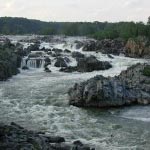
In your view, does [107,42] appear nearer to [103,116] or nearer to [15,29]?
[103,116]

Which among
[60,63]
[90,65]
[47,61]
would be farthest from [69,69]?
[47,61]

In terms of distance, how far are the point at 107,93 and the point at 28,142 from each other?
1416 cm

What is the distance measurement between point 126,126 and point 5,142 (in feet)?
34.2

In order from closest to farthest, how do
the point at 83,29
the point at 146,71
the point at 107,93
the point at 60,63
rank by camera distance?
1. the point at 107,93
2. the point at 146,71
3. the point at 60,63
4. the point at 83,29

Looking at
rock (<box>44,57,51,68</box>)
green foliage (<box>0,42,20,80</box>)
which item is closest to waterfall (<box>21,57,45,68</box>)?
rock (<box>44,57,51,68</box>)

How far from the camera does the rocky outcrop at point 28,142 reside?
20250 mm

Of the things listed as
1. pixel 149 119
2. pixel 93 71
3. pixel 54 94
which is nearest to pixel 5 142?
pixel 149 119

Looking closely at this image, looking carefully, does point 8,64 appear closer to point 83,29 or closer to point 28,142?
point 28,142

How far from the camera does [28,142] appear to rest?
21.2 metres

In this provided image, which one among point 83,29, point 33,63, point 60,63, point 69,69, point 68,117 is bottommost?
point 68,117

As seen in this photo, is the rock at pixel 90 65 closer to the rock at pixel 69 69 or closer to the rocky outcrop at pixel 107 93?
the rock at pixel 69 69

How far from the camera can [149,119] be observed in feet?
99.2

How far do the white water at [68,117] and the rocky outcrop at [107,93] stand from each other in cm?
102

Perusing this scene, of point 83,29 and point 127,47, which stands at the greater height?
point 83,29
